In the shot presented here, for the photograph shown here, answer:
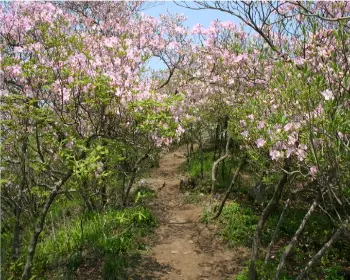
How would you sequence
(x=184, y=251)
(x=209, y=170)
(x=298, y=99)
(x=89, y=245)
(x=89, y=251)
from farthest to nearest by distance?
(x=209, y=170) < (x=184, y=251) < (x=89, y=245) < (x=89, y=251) < (x=298, y=99)

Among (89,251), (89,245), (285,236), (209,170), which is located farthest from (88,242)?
(209,170)

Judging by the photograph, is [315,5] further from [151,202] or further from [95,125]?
[151,202]

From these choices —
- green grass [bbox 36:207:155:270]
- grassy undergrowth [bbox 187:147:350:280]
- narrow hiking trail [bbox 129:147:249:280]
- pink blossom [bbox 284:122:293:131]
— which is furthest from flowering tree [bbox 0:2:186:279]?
grassy undergrowth [bbox 187:147:350:280]

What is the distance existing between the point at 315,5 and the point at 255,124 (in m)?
2.36

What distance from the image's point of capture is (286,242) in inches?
327

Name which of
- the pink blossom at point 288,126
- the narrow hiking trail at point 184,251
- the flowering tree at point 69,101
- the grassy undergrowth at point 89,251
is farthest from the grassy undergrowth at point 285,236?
the flowering tree at point 69,101

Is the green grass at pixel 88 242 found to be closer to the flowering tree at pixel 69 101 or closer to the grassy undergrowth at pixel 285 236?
the flowering tree at pixel 69 101

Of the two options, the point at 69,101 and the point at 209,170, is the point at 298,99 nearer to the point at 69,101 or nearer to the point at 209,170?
the point at 69,101

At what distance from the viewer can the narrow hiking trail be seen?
7.01m

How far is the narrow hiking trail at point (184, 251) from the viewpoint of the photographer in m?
7.01

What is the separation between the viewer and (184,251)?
8055 mm

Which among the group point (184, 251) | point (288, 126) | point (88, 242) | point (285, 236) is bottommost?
point (184, 251)

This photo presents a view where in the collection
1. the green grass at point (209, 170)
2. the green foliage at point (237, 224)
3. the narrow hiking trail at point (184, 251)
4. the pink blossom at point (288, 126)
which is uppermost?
the pink blossom at point (288, 126)

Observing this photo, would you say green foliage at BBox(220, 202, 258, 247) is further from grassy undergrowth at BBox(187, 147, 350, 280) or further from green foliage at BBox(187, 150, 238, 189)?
green foliage at BBox(187, 150, 238, 189)
